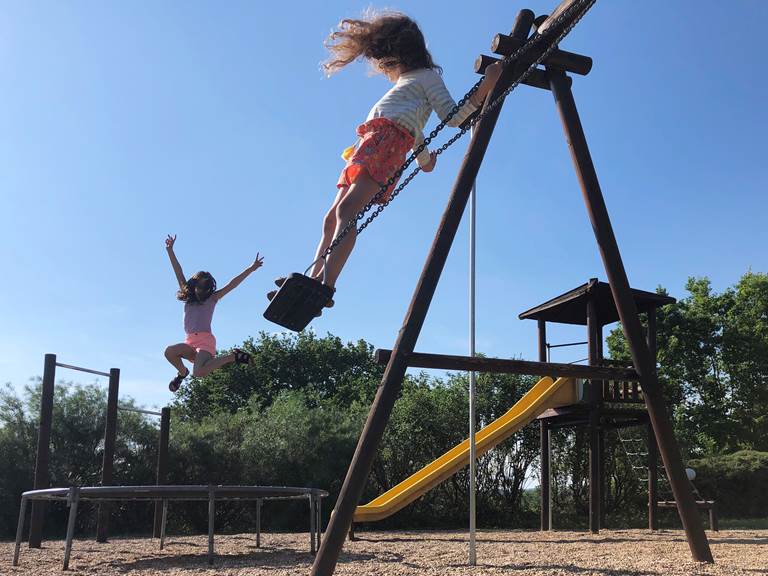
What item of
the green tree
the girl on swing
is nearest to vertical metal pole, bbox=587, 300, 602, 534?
→ the girl on swing

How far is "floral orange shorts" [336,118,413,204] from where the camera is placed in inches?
147

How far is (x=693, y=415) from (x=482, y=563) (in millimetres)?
18282

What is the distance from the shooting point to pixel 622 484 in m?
16.3

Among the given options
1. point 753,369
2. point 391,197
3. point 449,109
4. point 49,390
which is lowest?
point 49,390

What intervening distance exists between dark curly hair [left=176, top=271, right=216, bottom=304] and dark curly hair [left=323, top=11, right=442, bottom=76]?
1.91m

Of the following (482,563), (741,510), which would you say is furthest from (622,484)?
(482,563)

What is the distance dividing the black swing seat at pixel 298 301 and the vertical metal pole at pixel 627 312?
2.32 m

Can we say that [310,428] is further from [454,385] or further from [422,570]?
[422,570]

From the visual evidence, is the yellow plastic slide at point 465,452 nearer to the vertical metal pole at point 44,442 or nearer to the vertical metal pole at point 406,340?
the vertical metal pole at point 44,442

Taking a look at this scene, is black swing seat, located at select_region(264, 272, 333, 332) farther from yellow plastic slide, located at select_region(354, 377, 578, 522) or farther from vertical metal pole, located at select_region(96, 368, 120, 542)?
vertical metal pole, located at select_region(96, 368, 120, 542)

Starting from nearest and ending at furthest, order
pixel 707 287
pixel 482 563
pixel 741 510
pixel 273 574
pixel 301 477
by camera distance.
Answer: pixel 273 574
pixel 482 563
pixel 301 477
pixel 741 510
pixel 707 287

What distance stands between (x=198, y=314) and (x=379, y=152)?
225 centimetres

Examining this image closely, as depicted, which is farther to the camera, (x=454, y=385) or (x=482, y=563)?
(x=454, y=385)

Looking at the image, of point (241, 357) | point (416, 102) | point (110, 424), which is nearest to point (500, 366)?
point (416, 102)
